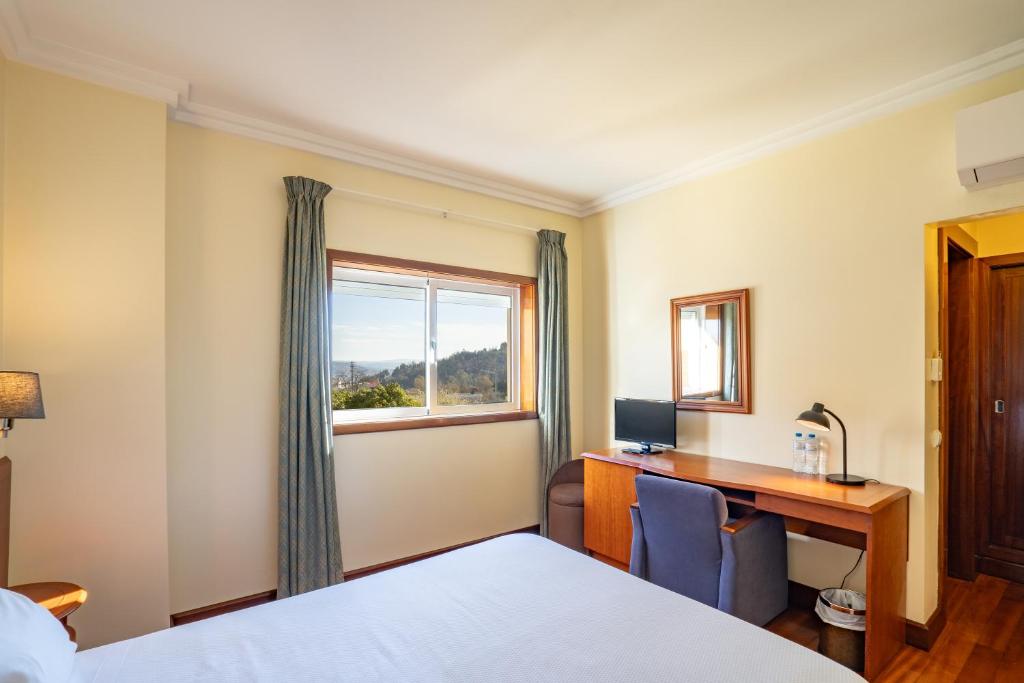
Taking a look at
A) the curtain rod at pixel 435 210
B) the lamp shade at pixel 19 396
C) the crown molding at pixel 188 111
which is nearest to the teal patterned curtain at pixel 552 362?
the curtain rod at pixel 435 210

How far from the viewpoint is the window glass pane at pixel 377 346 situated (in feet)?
10.4

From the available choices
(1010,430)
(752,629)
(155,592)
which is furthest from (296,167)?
(1010,430)

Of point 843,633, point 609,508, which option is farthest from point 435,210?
point 843,633

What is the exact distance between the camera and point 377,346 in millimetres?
3334

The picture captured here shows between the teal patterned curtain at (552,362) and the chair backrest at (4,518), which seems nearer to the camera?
the chair backrest at (4,518)

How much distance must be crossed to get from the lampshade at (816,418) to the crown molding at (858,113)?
57.2 inches

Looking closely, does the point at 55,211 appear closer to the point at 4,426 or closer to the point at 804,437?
the point at 4,426

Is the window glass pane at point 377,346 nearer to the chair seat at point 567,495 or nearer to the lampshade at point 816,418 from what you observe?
the chair seat at point 567,495

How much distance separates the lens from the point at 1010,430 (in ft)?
9.95

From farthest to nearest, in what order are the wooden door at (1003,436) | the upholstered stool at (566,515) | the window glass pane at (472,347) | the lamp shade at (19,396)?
the window glass pane at (472,347) → the upholstered stool at (566,515) → the wooden door at (1003,436) → the lamp shade at (19,396)

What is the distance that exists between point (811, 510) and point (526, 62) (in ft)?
7.68

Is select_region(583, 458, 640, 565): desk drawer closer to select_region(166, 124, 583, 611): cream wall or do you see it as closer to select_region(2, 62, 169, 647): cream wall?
select_region(166, 124, 583, 611): cream wall

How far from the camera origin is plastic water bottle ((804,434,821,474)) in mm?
2662

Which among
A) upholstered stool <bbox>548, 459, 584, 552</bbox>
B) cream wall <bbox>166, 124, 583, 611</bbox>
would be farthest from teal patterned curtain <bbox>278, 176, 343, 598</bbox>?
upholstered stool <bbox>548, 459, 584, 552</bbox>
